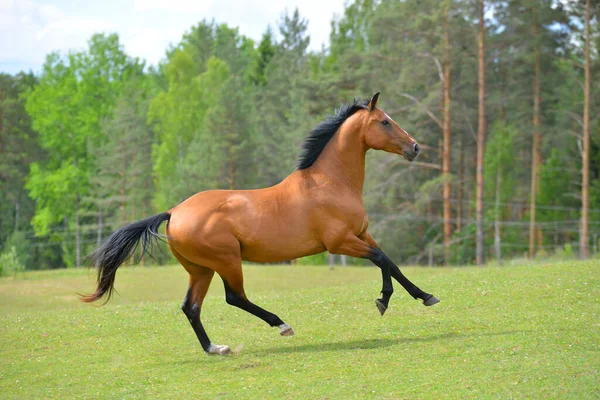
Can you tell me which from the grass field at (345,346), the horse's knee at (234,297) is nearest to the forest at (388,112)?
the grass field at (345,346)

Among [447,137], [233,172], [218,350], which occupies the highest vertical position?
[447,137]

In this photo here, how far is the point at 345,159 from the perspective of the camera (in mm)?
9789

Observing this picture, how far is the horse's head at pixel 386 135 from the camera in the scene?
9.73 metres

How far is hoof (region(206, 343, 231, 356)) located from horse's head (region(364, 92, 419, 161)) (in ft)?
10.6

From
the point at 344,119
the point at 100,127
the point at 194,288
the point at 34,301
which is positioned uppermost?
the point at 100,127

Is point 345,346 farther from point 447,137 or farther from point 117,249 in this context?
point 447,137

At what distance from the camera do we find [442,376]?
7434 mm

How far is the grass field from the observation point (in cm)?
737

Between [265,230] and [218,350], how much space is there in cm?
164

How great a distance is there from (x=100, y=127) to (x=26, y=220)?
33.1ft

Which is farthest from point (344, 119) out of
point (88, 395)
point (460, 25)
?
point (460, 25)

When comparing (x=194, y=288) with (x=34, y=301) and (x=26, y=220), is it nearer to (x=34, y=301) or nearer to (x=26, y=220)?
(x=34, y=301)

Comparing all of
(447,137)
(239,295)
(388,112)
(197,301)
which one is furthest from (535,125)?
(197,301)

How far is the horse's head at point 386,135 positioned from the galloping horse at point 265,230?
0.01 metres
